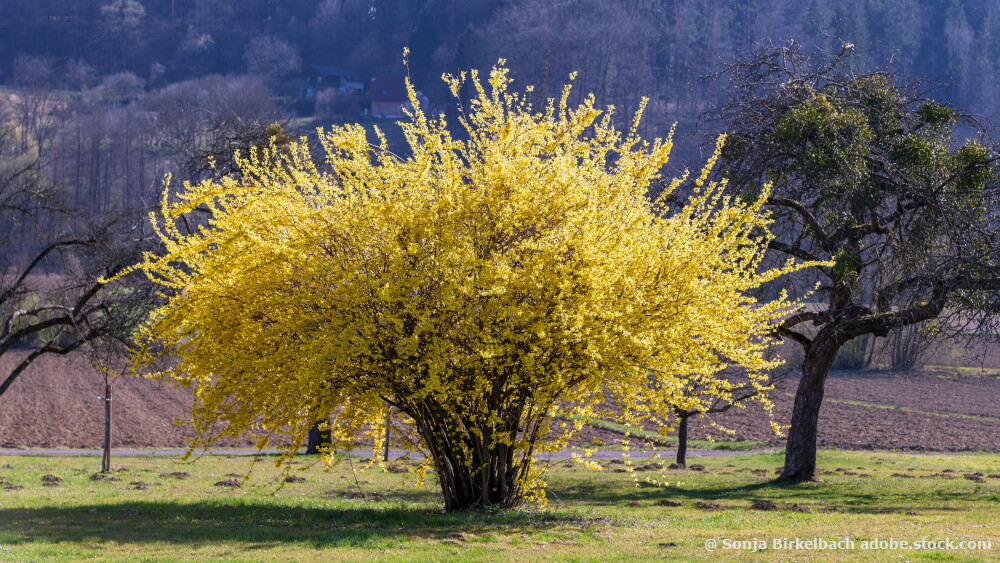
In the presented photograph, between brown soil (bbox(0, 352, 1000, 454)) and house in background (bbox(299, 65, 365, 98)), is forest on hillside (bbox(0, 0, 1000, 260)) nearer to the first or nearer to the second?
house in background (bbox(299, 65, 365, 98))

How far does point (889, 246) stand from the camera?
51.8 feet

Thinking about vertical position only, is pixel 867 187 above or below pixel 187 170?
below

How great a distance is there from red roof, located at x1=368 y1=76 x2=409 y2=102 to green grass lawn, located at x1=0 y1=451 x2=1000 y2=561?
3908 inches

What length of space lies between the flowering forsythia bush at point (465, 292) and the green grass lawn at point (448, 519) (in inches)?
45.0

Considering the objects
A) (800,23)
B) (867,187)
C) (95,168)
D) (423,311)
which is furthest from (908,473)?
(800,23)

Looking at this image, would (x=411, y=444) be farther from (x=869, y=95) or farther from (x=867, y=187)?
(x=869, y=95)

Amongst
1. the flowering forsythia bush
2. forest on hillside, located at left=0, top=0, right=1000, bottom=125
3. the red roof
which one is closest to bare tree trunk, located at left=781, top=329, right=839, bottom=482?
the flowering forsythia bush

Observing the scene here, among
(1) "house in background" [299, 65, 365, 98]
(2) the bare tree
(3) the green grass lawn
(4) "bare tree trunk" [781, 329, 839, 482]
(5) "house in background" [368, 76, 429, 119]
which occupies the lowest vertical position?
(3) the green grass lawn

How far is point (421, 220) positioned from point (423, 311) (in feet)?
3.25

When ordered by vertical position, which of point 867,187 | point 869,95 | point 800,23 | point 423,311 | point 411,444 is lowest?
point 411,444

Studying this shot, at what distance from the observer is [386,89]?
380 ft

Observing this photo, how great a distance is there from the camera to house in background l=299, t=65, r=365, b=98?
12662cm

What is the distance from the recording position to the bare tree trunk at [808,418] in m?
17.1

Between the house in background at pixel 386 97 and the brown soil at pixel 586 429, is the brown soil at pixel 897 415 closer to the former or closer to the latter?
the brown soil at pixel 586 429
